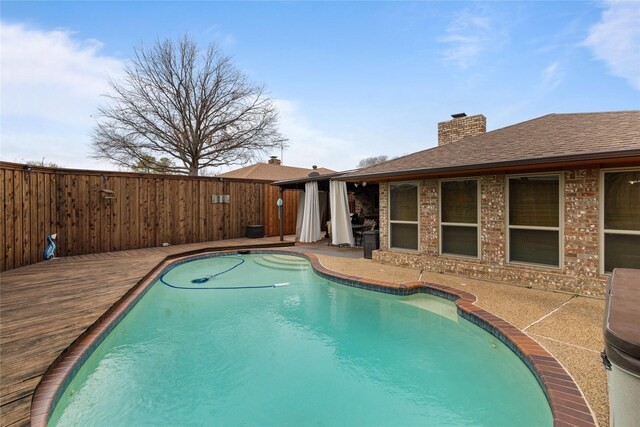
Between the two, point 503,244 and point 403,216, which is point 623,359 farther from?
point 403,216

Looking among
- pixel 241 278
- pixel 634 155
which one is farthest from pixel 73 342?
pixel 634 155

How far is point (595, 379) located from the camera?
104 inches

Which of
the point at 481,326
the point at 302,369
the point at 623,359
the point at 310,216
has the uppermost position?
the point at 310,216

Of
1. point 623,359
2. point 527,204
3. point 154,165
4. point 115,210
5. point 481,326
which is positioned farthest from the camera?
point 154,165

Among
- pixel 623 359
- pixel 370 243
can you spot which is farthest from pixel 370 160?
pixel 623 359

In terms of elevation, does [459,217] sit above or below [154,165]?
below

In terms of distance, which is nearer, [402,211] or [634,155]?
[634,155]

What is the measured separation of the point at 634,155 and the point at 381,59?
9234 millimetres

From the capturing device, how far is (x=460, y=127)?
9.44 meters

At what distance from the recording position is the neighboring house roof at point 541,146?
459cm

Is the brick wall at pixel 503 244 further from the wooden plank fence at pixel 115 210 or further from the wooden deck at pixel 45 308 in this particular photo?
the wooden plank fence at pixel 115 210

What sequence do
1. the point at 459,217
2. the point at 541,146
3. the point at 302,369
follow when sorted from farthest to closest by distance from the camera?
the point at 459,217, the point at 541,146, the point at 302,369

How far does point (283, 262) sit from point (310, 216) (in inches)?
115

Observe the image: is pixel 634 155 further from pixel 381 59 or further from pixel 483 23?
pixel 381 59
